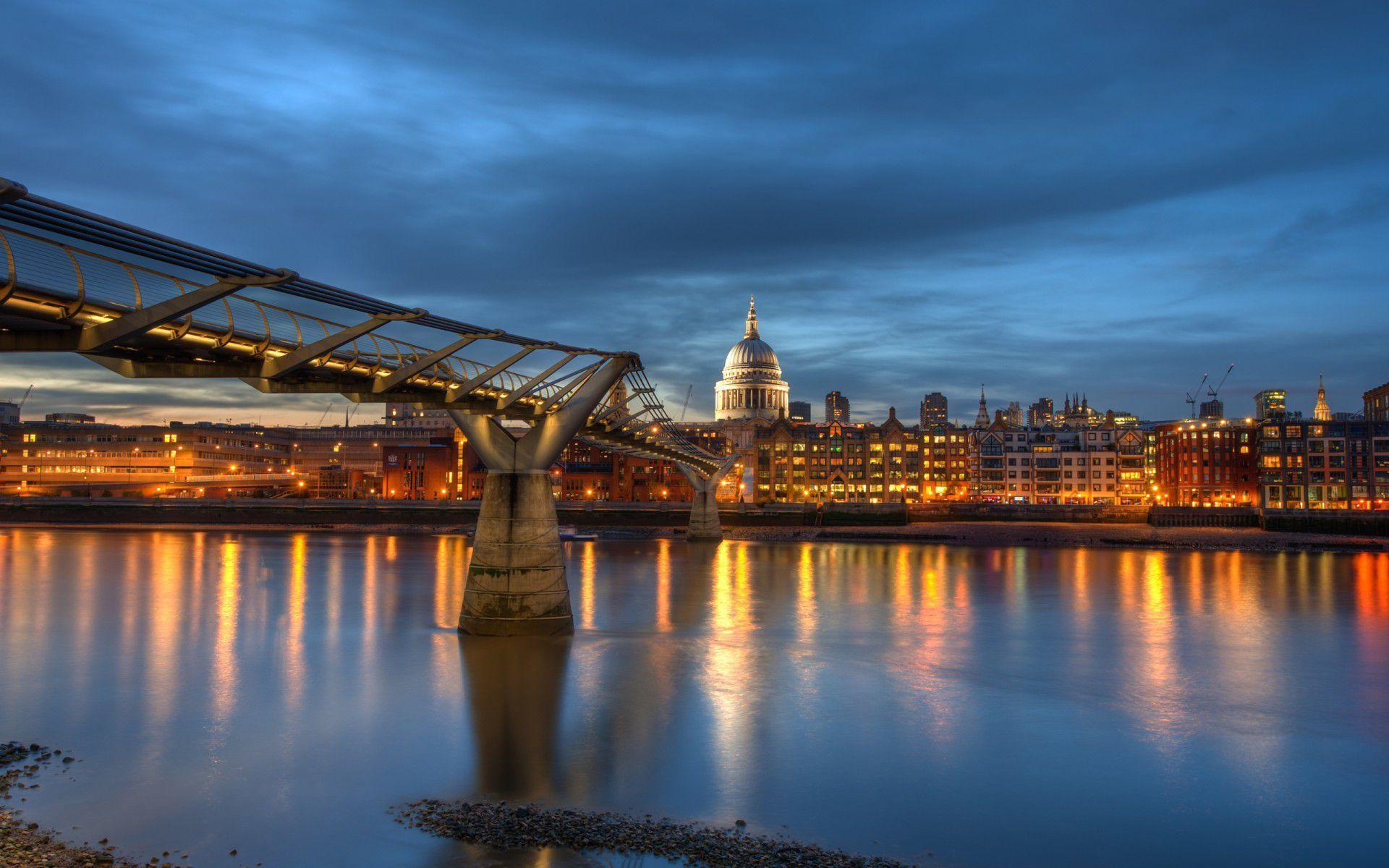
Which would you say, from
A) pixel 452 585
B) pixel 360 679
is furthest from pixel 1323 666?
pixel 452 585

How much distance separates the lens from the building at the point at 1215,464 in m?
148

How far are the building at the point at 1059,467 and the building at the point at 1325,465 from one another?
2643 centimetres

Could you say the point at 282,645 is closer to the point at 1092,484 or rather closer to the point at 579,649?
the point at 579,649

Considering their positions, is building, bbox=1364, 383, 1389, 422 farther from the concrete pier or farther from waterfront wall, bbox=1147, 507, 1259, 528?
the concrete pier

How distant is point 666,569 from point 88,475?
469 ft

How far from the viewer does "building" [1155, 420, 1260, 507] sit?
14750 centimetres

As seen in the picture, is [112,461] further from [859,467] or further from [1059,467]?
[1059,467]

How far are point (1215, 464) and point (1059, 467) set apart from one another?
22.8 metres

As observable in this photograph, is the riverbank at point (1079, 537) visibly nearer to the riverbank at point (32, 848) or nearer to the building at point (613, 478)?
the building at point (613, 478)

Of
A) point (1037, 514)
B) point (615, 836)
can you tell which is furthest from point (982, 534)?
point (615, 836)

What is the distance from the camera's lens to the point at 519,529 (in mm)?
36625

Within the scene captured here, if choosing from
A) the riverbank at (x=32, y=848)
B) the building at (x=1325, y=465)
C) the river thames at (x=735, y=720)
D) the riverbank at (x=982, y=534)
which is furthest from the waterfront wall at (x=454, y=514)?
the riverbank at (x=32, y=848)

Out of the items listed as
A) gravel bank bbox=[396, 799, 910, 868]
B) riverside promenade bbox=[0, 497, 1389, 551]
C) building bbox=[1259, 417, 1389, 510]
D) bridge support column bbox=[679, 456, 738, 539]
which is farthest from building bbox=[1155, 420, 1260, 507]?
gravel bank bbox=[396, 799, 910, 868]

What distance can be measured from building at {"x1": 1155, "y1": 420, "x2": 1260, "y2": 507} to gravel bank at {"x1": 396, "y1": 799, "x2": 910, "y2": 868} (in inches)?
5561
